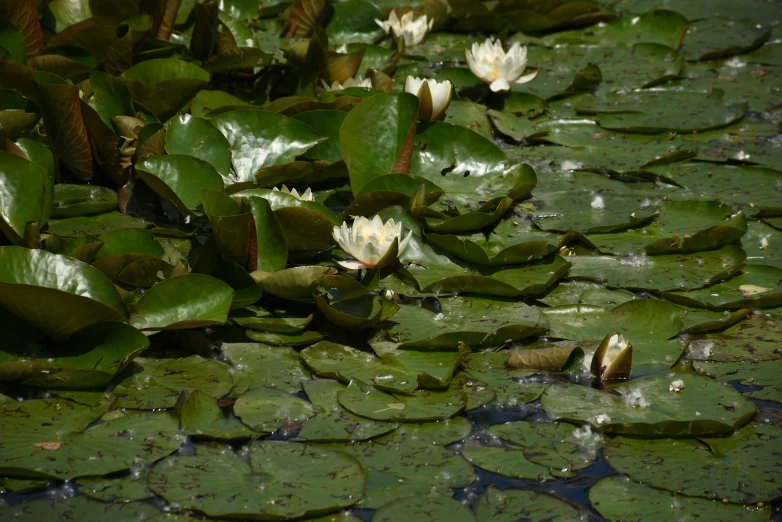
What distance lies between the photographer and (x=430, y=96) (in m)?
3.06

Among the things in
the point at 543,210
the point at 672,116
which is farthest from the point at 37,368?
the point at 672,116

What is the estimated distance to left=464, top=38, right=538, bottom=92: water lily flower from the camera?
3600 mm

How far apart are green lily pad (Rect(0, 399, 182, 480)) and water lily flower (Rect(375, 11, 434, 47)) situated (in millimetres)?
2787

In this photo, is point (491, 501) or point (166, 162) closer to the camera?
point (491, 501)

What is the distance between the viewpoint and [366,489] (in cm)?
181

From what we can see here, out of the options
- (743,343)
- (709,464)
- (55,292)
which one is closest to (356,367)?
(55,292)

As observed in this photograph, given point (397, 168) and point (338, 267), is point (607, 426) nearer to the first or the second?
point (338, 267)

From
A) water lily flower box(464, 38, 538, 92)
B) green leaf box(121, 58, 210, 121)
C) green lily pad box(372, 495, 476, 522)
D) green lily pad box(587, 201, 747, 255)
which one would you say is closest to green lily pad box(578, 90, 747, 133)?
water lily flower box(464, 38, 538, 92)

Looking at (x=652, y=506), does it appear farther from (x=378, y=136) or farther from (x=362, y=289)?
(x=378, y=136)

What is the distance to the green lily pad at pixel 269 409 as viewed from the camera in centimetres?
199

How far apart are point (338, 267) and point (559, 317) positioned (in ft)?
2.34

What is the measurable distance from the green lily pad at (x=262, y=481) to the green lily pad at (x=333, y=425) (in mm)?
64

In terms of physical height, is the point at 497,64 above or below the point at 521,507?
above

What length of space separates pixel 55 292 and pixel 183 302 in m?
0.36
